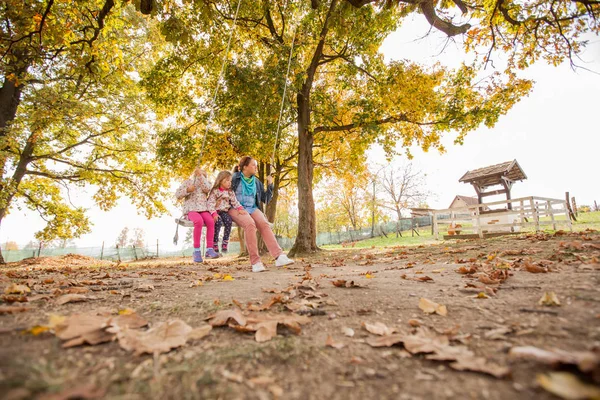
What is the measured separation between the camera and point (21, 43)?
5230mm

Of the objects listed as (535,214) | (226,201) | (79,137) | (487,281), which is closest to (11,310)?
(226,201)

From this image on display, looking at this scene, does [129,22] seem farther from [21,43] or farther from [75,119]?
[21,43]

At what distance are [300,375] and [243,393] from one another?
0.80 feet

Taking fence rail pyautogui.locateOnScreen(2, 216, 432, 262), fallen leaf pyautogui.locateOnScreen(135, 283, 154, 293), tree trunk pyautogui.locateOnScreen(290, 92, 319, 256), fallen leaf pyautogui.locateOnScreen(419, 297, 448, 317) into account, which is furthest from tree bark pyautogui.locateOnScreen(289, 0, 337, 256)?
fence rail pyautogui.locateOnScreen(2, 216, 432, 262)

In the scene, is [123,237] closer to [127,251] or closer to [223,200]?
[127,251]

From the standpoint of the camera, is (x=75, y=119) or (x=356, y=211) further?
(x=356, y=211)

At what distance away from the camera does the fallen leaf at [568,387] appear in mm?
743

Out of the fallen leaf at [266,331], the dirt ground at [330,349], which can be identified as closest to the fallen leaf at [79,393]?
the dirt ground at [330,349]

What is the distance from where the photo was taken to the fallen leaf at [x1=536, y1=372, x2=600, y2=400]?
743 mm

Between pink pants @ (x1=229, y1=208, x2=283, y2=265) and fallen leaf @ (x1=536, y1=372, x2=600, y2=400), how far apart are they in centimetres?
412

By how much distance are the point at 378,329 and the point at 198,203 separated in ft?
15.7

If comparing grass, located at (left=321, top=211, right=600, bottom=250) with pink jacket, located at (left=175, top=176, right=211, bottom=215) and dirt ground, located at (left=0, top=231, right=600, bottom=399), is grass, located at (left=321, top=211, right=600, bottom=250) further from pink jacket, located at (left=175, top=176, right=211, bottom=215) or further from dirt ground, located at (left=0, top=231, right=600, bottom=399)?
dirt ground, located at (left=0, top=231, right=600, bottom=399)

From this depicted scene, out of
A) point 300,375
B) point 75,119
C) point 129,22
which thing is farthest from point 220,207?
point 129,22

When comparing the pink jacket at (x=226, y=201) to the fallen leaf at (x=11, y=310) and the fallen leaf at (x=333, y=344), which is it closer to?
the fallen leaf at (x=11, y=310)
